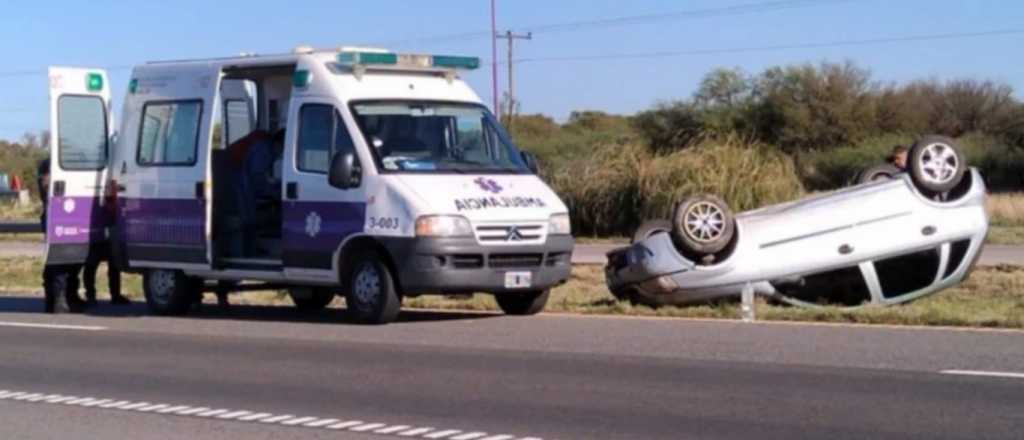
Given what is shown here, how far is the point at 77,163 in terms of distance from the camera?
59.8ft

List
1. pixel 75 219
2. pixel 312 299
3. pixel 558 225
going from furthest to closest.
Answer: pixel 75 219 → pixel 312 299 → pixel 558 225

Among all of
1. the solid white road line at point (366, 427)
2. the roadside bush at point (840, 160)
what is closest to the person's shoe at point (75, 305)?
the solid white road line at point (366, 427)

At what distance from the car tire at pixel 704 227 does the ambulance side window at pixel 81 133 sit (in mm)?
6994

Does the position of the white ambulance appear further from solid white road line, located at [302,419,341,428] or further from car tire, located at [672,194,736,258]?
solid white road line, located at [302,419,341,428]

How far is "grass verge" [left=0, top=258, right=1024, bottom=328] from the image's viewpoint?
14461 millimetres

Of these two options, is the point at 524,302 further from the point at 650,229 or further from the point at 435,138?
the point at 435,138

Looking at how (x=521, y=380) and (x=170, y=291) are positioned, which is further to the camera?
(x=170, y=291)

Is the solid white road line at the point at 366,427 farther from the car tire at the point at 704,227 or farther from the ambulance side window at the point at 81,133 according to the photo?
the ambulance side window at the point at 81,133

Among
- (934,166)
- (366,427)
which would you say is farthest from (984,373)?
(934,166)

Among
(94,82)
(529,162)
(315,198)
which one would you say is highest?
(94,82)

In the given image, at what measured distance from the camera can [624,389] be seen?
10.8 metres

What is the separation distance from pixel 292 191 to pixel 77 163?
3667mm

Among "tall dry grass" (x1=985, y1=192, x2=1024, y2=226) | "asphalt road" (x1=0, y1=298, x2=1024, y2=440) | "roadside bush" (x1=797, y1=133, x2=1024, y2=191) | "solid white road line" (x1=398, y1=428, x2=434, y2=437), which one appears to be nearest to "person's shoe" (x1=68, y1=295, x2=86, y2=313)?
"asphalt road" (x1=0, y1=298, x2=1024, y2=440)

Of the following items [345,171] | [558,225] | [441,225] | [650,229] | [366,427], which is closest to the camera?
[366,427]
